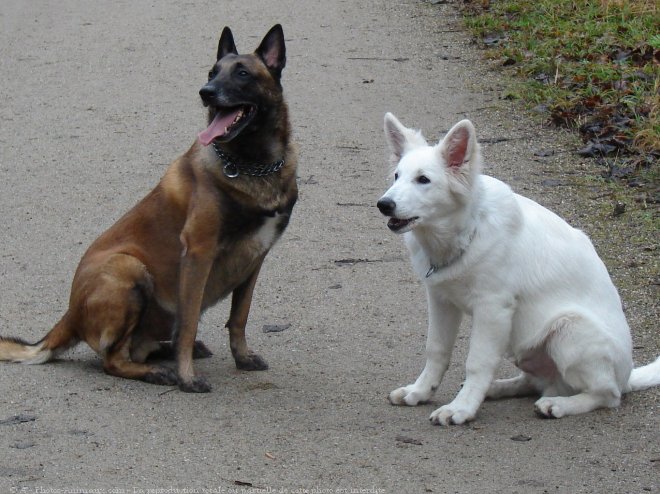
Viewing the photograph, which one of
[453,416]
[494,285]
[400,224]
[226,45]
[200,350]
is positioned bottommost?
[200,350]

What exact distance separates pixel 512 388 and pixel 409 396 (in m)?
0.56

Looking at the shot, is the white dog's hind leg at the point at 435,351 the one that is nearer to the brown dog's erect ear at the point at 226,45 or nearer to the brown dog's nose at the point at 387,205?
the brown dog's nose at the point at 387,205

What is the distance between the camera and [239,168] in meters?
5.47

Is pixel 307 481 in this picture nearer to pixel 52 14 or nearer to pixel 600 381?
pixel 600 381

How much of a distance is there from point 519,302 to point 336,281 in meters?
2.00

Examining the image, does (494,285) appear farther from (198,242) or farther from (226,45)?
(226,45)

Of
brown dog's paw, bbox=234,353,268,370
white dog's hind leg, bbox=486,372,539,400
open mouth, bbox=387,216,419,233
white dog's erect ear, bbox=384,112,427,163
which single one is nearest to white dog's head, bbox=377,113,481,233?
open mouth, bbox=387,216,419,233

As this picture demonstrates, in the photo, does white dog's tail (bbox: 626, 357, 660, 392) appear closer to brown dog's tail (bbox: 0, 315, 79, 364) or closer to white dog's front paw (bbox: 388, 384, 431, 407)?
white dog's front paw (bbox: 388, 384, 431, 407)

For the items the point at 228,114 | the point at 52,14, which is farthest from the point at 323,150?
the point at 52,14

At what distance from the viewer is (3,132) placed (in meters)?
9.66

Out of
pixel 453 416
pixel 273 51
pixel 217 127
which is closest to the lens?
pixel 453 416

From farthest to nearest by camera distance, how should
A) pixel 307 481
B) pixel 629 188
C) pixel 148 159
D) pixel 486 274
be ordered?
pixel 148 159 → pixel 629 188 → pixel 486 274 → pixel 307 481

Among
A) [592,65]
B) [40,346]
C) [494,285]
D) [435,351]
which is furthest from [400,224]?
[592,65]

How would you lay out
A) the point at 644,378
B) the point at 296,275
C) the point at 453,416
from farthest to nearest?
the point at 296,275, the point at 644,378, the point at 453,416
